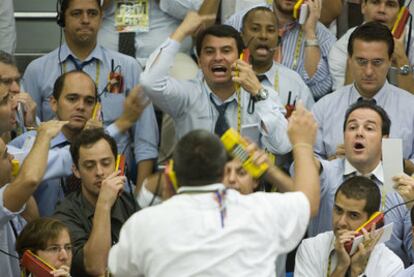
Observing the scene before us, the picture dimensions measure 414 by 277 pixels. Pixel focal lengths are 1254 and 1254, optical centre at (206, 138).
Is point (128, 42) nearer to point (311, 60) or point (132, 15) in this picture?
point (132, 15)

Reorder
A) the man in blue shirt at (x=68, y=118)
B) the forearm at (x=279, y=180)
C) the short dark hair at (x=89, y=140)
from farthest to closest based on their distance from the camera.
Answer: the man in blue shirt at (x=68, y=118)
the short dark hair at (x=89, y=140)
the forearm at (x=279, y=180)

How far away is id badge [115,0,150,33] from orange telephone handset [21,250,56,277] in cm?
290

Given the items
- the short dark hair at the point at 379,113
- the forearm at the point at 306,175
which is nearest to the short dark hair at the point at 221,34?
the short dark hair at the point at 379,113

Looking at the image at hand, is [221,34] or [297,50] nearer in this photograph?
[221,34]

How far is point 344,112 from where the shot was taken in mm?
8438

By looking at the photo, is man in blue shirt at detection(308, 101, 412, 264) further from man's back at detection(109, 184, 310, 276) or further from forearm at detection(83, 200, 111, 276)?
man's back at detection(109, 184, 310, 276)

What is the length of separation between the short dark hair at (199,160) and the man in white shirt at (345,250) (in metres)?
2.09

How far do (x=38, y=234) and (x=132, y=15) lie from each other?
2.84m

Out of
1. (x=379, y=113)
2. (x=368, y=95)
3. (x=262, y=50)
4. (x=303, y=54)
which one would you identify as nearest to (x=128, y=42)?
(x=262, y=50)

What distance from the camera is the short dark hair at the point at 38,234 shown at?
22.3 feet

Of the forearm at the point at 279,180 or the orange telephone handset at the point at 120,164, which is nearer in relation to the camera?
the forearm at the point at 279,180

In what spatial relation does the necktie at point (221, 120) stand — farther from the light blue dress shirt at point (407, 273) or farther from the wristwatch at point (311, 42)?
the light blue dress shirt at point (407, 273)

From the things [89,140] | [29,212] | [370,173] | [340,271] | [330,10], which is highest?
[330,10]

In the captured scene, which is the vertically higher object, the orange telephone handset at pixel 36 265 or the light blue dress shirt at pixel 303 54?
the light blue dress shirt at pixel 303 54
